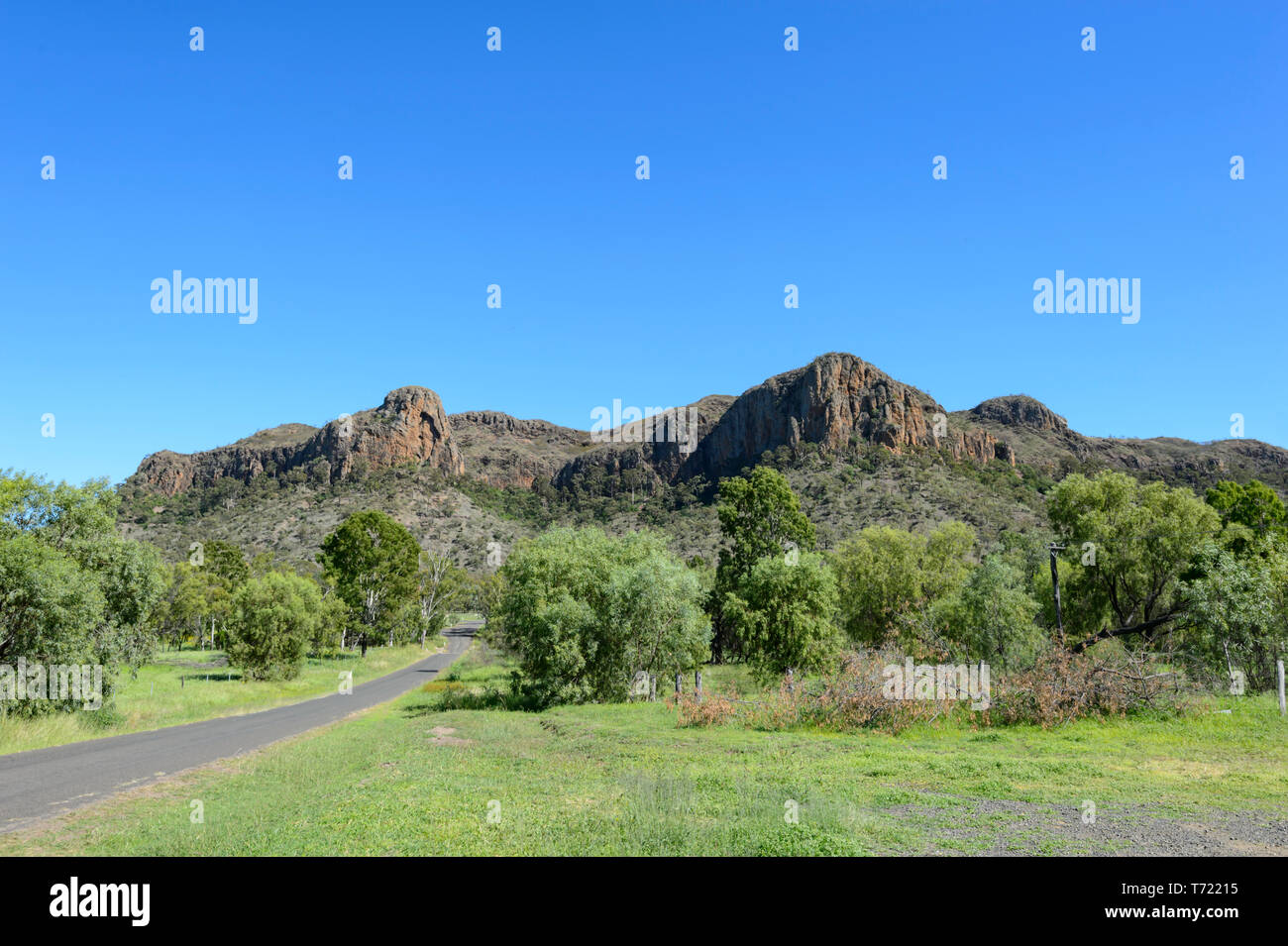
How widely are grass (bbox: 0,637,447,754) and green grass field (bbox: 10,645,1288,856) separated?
8.11 m

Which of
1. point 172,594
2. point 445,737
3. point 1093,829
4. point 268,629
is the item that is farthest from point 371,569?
point 1093,829

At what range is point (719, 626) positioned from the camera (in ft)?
158

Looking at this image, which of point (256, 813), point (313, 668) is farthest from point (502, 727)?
point (313, 668)

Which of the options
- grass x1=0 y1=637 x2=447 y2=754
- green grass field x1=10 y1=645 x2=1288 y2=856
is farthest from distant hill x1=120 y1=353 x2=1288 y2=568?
green grass field x1=10 y1=645 x2=1288 y2=856

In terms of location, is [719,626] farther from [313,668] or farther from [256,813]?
[256,813]

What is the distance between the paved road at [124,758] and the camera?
522 inches

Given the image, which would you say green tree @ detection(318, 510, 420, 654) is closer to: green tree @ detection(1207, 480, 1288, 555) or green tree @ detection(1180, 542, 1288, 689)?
green tree @ detection(1180, 542, 1288, 689)

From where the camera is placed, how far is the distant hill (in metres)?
97.3

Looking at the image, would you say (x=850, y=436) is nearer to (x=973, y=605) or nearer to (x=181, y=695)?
(x=973, y=605)

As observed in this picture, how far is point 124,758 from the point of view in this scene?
1856 cm

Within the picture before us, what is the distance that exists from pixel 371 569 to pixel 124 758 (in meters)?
46.9

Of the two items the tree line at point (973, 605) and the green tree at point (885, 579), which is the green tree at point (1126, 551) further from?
the green tree at point (885, 579)

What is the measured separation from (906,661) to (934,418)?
13180 centimetres

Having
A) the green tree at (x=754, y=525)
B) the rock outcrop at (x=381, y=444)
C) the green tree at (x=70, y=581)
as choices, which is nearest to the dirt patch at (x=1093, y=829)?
the green tree at (x=70, y=581)
